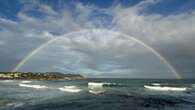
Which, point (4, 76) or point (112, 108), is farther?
point (4, 76)

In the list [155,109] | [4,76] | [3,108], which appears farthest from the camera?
[4,76]

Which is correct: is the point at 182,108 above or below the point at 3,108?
below

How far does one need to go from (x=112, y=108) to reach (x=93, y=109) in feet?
8.73

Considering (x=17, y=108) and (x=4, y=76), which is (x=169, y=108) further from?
(x=4, y=76)

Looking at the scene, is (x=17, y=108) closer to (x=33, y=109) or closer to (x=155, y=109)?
(x=33, y=109)

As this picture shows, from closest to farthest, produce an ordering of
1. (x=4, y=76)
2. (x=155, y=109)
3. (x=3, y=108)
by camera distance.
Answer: (x=3, y=108) < (x=155, y=109) < (x=4, y=76)

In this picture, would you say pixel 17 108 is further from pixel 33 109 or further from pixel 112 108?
pixel 112 108

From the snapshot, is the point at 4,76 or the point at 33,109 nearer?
the point at 33,109

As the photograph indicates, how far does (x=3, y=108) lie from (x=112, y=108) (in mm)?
14135

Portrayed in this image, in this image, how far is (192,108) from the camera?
30109 mm

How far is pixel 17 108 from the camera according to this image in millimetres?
27375

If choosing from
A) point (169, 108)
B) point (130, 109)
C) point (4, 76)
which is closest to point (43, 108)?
point (130, 109)

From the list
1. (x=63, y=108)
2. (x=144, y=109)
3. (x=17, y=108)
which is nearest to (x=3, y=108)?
(x=17, y=108)

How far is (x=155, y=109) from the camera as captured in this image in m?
28.8
